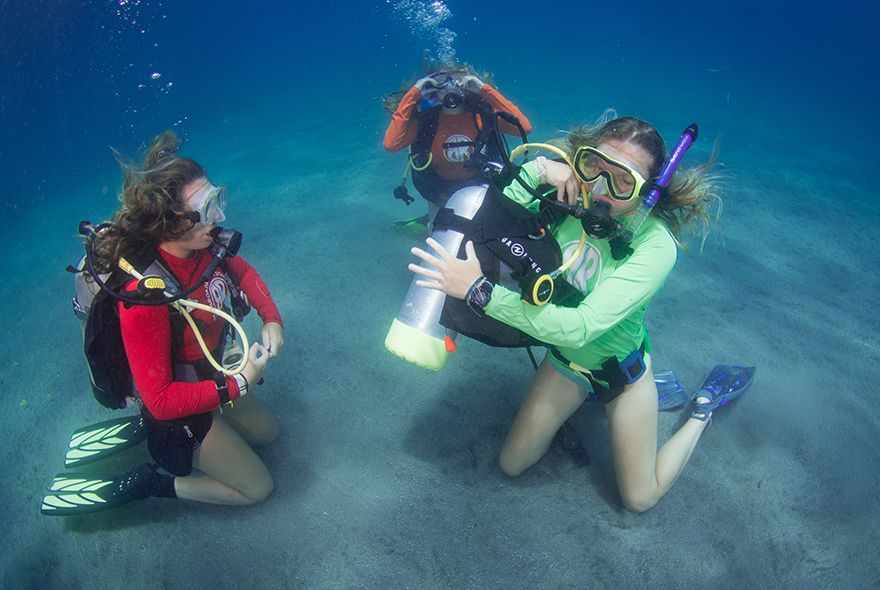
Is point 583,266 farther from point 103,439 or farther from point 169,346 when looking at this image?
point 103,439

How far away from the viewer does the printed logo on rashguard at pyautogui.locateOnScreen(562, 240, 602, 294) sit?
104 inches

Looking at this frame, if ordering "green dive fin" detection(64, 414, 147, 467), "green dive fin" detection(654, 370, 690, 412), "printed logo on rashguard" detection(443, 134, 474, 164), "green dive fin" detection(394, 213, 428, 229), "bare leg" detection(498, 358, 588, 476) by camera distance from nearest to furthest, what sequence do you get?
"bare leg" detection(498, 358, 588, 476), "green dive fin" detection(64, 414, 147, 467), "green dive fin" detection(654, 370, 690, 412), "printed logo on rashguard" detection(443, 134, 474, 164), "green dive fin" detection(394, 213, 428, 229)

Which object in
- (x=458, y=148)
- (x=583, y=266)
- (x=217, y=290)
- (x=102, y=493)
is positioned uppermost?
(x=583, y=266)

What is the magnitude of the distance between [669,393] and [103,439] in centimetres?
492

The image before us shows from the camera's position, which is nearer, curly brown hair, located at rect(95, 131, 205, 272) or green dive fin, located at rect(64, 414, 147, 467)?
curly brown hair, located at rect(95, 131, 205, 272)

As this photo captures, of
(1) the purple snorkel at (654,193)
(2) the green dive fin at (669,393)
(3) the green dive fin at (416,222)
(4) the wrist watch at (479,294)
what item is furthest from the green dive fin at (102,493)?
(3) the green dive fin at (416,222)

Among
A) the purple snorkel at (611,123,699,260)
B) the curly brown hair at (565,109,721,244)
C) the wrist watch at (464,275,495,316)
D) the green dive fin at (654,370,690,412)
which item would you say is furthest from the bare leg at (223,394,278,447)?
the green dive fin at (654,370,690,412)

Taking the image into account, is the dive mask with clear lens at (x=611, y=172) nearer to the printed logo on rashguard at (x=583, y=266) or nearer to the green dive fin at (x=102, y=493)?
the printed logo on rashguard at (x=583, y=266)

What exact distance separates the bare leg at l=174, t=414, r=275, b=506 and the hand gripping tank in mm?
1364

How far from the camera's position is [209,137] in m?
19.4

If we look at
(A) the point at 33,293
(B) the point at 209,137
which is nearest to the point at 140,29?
(B) the point at 209,137

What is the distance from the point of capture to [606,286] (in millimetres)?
2291

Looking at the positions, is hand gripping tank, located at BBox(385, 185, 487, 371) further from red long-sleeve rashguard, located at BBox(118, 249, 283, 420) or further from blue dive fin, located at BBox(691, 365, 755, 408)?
blue dive fin, located at BBox(691, 365, 755, 408)

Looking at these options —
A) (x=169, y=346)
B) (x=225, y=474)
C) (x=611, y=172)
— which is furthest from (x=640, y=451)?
(x=169, y=346)
